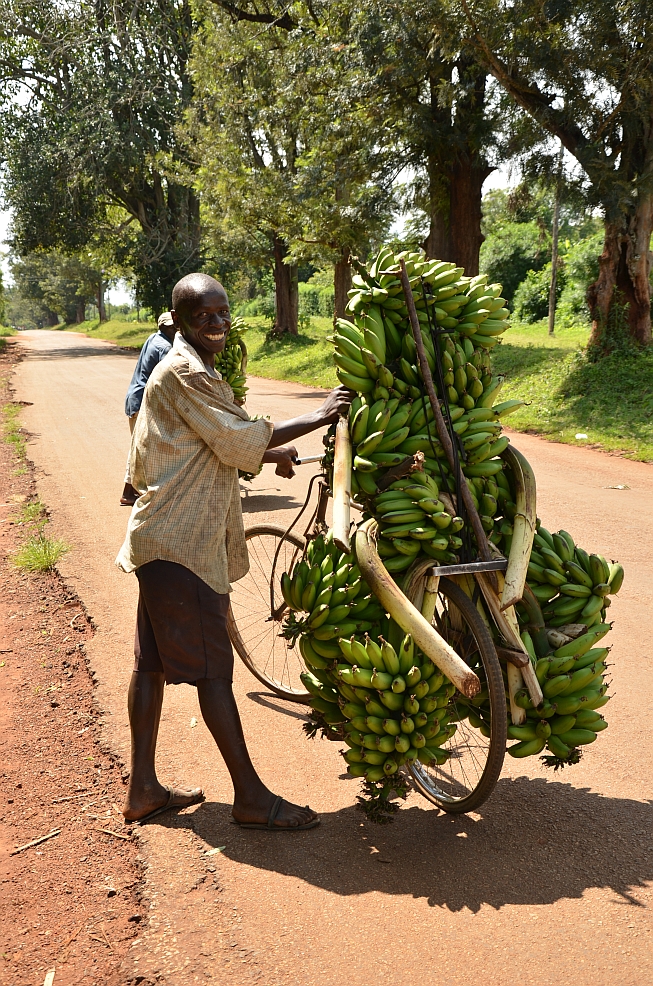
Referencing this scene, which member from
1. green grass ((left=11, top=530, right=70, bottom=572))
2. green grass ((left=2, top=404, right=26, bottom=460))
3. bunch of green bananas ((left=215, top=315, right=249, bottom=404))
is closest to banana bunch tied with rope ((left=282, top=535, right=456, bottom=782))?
green grass ((left=11, top=530, right=70, bottom=572))

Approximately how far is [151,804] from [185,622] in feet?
2.56

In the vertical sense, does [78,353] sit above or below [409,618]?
below

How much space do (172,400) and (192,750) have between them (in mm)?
1750

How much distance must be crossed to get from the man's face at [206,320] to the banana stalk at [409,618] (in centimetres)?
96

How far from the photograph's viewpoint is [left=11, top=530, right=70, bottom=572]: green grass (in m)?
6.48

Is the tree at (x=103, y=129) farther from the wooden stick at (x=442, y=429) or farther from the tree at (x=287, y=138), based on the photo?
the wooden stick at (x=442, y=429)

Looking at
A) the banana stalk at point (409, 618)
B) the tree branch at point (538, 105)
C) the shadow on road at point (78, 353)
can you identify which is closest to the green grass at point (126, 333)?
the shadow on road at point (78, 353)

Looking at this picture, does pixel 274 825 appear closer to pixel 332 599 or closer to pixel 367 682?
pixel 367 682

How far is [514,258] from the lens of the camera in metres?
30.7

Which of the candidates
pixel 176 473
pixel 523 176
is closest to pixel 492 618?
pixel 176 473

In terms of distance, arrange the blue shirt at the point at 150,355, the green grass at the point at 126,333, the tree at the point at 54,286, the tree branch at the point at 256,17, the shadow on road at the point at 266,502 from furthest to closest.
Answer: the tree at the point at 54,286, the green grass at the point at 126,333, the tree branch at the point at 256,17, the shadow on road at the point at 266,502, the blue shirt at the point at 150,355

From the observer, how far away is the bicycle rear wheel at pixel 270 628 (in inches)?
172

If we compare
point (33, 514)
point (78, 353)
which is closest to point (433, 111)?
point (33, 514)

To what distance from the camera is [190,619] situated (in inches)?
127
